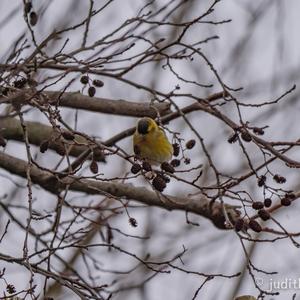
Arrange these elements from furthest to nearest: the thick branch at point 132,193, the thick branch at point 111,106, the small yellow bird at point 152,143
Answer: the small yellow bird at point 152,143
the thick branch at point 132,193
the thick branch at point 111,106

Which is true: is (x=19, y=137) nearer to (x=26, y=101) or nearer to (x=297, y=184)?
(x=26, y=101)

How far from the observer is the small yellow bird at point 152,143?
11.3 feet

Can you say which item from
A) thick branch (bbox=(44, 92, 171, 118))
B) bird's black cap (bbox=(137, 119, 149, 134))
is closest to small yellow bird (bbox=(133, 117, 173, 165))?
bird's black cap (bbox=(137, 119, 149, 134))

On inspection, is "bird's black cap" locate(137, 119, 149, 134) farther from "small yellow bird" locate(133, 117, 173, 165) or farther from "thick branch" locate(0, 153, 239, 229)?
"thick branch" locate(0, 153, 239, 229)

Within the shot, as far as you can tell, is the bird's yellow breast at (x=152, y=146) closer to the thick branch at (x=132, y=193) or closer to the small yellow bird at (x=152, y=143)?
the small yellow bird at (x=152, y=143)

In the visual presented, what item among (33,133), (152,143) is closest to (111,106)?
(152,143)

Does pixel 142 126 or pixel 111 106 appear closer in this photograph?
pixel 111 106

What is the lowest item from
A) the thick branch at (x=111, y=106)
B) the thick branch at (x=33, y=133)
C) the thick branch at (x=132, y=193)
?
the thick branch at (x=132, y=193)

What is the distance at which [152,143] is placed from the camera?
3514 mm

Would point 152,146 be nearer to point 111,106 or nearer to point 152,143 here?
point 152,143

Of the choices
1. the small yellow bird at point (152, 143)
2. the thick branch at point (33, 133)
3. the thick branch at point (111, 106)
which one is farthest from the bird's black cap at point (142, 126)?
the thick branch at point (33, 133)

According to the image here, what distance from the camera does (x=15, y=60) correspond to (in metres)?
2.51

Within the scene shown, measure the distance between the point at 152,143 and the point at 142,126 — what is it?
0.57ft

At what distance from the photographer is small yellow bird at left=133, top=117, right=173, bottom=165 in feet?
11.3
